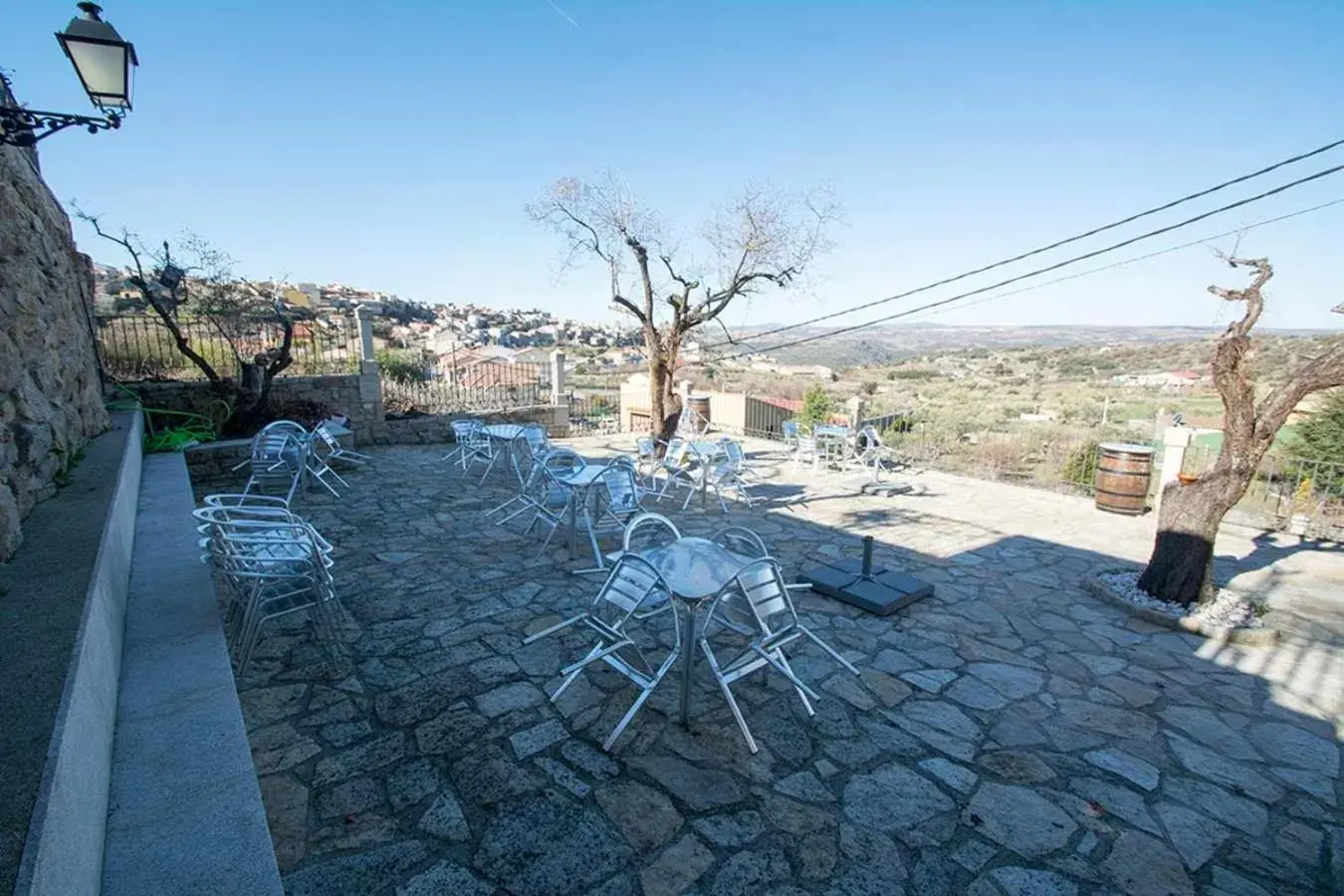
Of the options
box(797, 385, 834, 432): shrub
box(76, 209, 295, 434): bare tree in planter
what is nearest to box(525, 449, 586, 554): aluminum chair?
box(76, 209, 295, 434): bare tree in planter

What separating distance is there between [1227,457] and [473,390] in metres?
10.4

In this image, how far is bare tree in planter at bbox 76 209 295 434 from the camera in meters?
7.43

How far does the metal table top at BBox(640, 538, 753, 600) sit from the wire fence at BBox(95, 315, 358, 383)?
832 centimetres

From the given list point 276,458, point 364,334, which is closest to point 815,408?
point 364,334

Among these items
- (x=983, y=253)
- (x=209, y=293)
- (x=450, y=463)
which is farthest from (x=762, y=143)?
(x=209, y=293)

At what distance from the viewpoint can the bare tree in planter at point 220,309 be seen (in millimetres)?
7430

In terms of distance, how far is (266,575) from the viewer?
9.17 ft

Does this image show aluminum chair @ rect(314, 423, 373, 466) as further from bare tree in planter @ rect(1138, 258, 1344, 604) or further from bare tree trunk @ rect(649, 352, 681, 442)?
bare tree in planter @ rect(1138, 258, 1344, 604)

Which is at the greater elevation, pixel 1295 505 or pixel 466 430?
pixel 466 430

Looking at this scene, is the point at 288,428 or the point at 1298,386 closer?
the point at 1298,386

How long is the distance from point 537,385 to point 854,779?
10.3 m

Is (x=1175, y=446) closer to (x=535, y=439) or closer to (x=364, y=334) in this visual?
(x=535, y=439)

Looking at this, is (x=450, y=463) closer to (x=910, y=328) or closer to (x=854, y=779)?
(x=854, y=779)

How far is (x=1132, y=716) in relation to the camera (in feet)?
9.59
